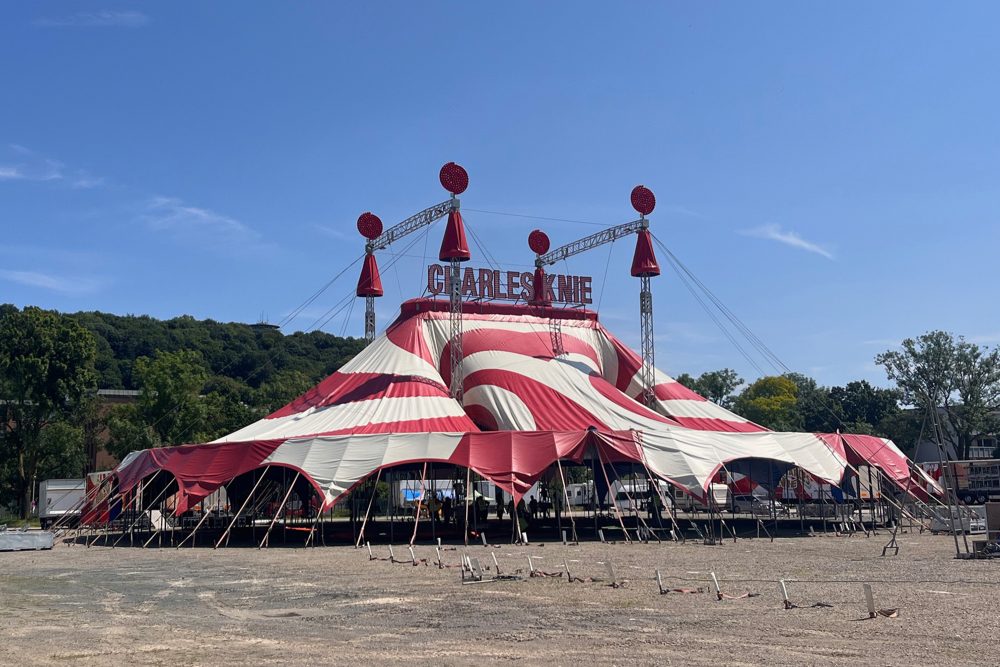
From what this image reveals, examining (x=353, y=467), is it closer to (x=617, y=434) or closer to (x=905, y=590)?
(x=617, y=434)

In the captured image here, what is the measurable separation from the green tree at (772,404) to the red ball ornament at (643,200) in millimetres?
41326

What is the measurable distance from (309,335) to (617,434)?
8415 centimetres

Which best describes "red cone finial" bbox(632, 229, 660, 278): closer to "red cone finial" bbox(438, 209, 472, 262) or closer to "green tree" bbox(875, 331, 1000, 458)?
"red cone finial" bbox(438, 209, 472, 262)

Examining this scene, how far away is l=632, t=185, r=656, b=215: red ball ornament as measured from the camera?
34875mm

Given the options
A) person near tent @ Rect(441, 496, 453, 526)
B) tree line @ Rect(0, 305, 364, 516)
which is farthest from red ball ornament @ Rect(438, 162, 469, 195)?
tree line @ Rect(0, 305, 364, 516)

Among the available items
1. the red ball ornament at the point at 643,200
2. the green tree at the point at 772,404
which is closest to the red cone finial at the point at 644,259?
the red ball ornament at the point at 643,200

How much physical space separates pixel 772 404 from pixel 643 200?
1828 inches

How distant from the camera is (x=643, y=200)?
3494 centimetres

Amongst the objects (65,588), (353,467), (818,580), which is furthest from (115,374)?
(818,580)

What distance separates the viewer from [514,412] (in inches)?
1126

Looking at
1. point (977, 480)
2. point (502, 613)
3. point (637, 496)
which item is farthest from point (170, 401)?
point (977, 480)

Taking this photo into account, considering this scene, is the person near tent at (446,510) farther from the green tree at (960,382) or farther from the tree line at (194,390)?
the green tree at (960,382)

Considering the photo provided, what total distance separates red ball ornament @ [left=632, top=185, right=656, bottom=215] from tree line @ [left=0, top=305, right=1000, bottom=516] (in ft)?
37.2

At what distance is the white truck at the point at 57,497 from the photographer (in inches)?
1372
